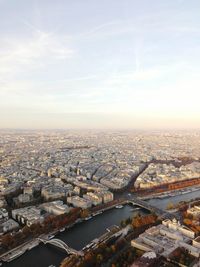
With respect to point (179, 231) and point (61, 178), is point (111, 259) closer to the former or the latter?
point (179, 231)

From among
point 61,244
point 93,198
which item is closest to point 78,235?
point 61,244

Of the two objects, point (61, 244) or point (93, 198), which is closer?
point (61, 244)

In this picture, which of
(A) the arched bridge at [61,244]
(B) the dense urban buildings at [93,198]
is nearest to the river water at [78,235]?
(A) the arched bridge at [61,244]

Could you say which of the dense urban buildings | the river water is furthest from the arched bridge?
the river water

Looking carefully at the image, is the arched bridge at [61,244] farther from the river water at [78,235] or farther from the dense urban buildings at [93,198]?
the river water at [78,235]

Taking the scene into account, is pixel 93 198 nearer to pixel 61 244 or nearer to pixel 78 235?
pixel 78 235

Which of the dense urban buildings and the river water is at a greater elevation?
the dense urban buildings

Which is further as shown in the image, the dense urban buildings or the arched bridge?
the dense urban buildings

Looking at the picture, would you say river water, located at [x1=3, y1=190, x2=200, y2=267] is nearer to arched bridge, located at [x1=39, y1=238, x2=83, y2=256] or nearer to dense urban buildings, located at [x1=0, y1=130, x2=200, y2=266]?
arched bridge, located at [x1=39, y1=238, x2=83, y2=256]

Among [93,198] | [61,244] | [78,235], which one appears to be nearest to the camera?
[61,244]
